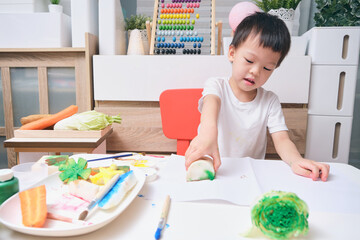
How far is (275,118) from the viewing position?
3.06 feet

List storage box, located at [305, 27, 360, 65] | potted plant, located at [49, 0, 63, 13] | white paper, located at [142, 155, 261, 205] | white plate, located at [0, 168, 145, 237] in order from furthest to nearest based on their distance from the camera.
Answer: potted plant, located at [49, 0, 63, 13]
storage box, located at [305, 27, 360, 65]
white paper, located at [142, 155, 261, 205]
white plate, located at [0, 168, 145, 237]

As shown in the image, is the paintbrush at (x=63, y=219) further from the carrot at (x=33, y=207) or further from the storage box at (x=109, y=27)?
the storage box at (x=109, y=27)

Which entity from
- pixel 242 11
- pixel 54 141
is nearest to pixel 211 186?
pixel 54 141

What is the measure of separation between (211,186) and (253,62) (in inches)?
18.4

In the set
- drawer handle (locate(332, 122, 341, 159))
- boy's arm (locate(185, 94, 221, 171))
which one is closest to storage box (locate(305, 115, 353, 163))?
drawer handle (locate(332, 122, 341, 159))

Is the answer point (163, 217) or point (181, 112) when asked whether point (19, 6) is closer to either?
point (181, 112)

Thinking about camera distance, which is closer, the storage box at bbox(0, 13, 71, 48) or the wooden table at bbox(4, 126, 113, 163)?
the wooden table at bbox(4, 126, 113, 163)

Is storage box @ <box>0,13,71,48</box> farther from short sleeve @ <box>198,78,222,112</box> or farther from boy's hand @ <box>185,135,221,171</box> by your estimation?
boy's hand @ <box>185,135,221,171</box>

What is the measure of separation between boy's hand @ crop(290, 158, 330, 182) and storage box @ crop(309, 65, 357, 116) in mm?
956

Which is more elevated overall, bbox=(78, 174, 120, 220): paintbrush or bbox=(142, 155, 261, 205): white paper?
bbox=(78, 174, 120, 220): paintbrush

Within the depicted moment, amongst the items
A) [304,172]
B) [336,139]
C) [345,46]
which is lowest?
[336,139]

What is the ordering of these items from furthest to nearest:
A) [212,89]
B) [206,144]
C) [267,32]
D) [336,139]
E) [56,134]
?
[336,139] → [56,134] → [212,89] → [267,32] → [206,144]

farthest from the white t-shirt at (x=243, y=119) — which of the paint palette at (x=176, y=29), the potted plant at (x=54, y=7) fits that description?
the potted plant at (x=54, y=7)

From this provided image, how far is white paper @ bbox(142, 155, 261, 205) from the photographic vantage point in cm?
43
